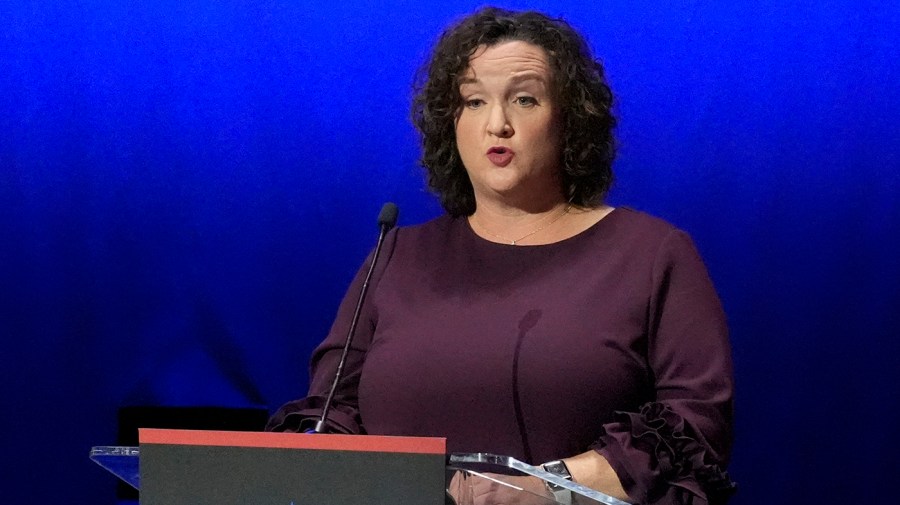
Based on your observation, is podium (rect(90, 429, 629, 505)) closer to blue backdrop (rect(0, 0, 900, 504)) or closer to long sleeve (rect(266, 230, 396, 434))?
long sleeve (rect(266, 230, 396, 434))

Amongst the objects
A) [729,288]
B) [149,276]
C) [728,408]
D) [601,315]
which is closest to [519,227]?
[601,315]

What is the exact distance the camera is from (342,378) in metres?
1.70

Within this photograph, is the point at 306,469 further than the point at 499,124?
No

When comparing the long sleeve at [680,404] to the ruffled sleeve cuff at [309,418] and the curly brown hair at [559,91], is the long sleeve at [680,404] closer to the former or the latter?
the curly brown hair at [559,91]

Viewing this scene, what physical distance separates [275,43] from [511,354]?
1.19m

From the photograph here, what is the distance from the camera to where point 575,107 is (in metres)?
1.72

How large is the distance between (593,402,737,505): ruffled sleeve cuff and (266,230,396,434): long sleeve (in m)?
0.42

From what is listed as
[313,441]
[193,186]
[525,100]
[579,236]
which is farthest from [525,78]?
[193,186]

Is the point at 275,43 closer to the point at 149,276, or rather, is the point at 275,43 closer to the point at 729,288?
the point at 149,276

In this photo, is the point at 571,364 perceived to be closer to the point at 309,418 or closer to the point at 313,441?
the point at 309,418

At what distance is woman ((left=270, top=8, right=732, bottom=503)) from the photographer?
1.46 metres

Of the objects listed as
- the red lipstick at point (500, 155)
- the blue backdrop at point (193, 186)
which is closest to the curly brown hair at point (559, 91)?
the red lipstick at point (500, 155)

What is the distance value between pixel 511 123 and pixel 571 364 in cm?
39

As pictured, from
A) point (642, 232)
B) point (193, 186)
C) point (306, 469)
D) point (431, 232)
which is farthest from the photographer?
point (193, 186)
